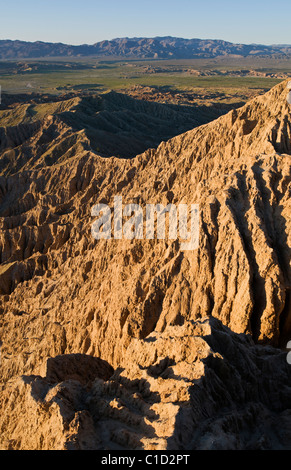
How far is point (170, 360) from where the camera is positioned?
52.2 feet

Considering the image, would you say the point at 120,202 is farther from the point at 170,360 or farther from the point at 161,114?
the point at 161,114

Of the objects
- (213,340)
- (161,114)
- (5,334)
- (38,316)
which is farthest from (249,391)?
(161,114)

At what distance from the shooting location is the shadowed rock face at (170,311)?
1366cm

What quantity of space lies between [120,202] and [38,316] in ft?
35.5

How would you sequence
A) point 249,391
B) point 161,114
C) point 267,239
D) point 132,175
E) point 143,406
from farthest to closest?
point 161,114, point 132,175, point 267,239, point 249,391, point 143,406

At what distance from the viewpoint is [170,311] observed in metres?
21.8

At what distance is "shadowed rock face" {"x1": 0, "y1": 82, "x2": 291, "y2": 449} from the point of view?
13656 mm
